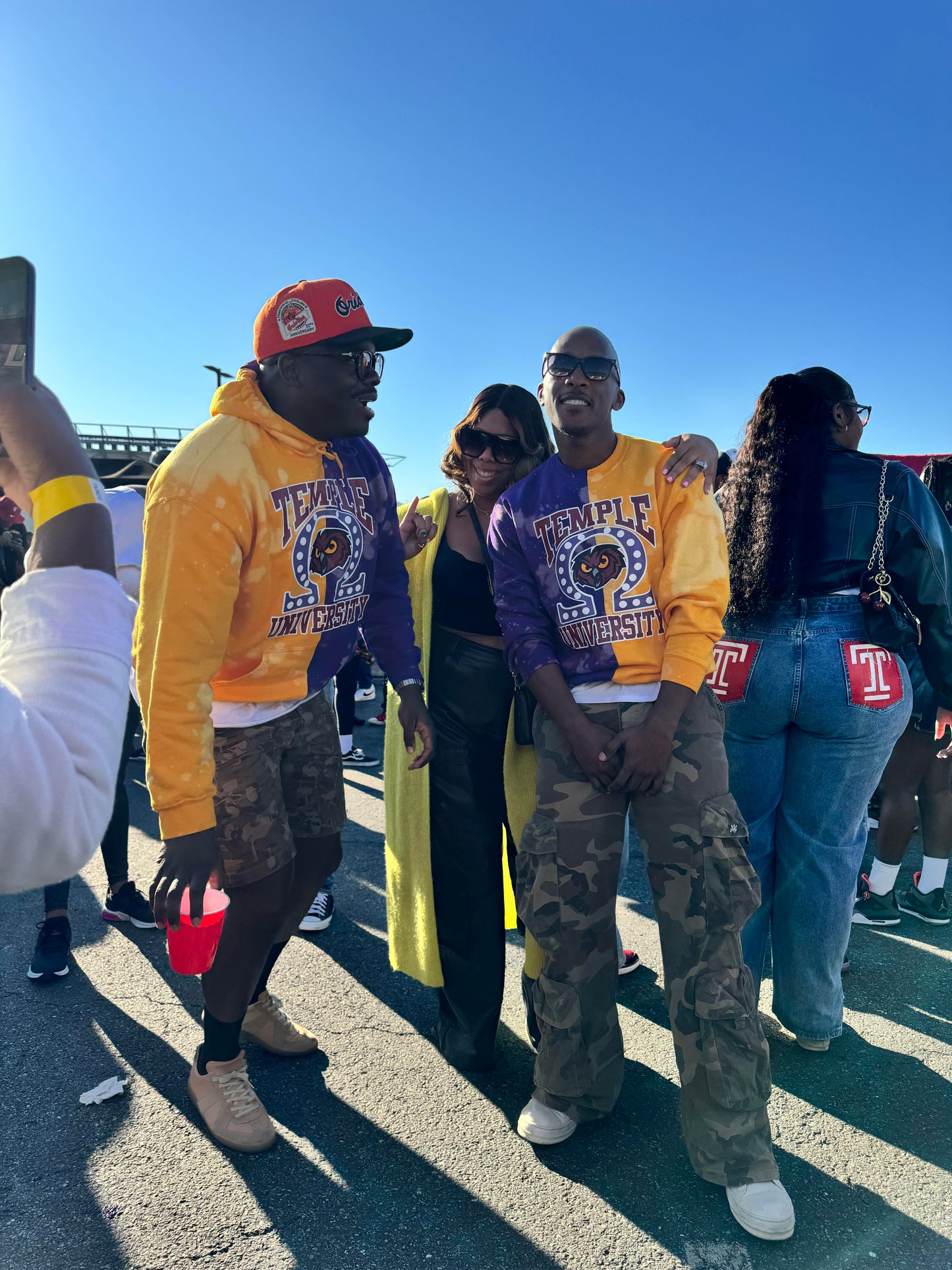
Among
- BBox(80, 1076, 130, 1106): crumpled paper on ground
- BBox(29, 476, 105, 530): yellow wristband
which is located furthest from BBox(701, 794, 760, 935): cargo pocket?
BBox(80, 1076, 130, 1106): crumpled paper on ground

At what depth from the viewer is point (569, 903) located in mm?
2037

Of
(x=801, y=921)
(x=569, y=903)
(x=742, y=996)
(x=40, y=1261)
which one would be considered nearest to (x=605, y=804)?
(x=569, y=903)

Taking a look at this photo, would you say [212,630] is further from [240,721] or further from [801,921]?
[801,921]

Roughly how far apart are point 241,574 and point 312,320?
2.31ft

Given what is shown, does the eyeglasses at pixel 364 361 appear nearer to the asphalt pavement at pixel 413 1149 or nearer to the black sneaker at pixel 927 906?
the asphalt pavement at pixel 413 1149

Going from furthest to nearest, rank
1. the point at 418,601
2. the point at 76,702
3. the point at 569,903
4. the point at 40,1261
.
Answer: the point at 418,601 < the point at 569,903 < the point at 40,1261 < the point at 76,702

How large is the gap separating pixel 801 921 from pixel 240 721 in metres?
1.87

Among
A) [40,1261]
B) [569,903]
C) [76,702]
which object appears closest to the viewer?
[76,702]

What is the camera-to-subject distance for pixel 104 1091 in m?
2.34

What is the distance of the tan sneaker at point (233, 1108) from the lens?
6.93 feet

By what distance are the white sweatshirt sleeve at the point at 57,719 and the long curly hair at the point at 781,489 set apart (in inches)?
80.5

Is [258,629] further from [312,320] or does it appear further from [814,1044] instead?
Result: [814,1044]

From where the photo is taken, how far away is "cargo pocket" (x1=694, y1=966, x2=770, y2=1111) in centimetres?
187

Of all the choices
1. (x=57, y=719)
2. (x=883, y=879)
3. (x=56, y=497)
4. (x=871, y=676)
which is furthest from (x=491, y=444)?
(x=883, y=879)
